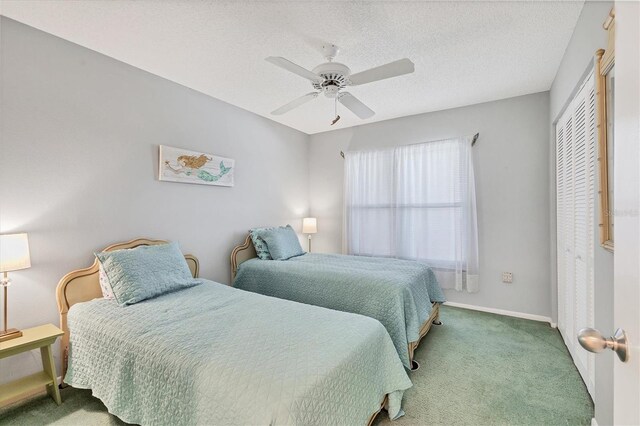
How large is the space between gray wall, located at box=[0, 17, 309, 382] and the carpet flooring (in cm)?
55

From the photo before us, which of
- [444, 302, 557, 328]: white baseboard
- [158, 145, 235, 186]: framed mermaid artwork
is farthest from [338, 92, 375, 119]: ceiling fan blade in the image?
[444, 302, 557, 328]: white baseboard

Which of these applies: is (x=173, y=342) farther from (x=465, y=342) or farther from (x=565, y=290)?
(x=565, y=290)

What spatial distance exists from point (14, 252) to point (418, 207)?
3968mm

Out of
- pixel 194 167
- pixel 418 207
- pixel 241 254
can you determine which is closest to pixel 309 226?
pixel 241 254

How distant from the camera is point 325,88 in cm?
230

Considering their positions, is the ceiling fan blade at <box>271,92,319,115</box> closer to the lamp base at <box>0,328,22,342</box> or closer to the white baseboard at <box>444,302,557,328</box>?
the lamp base at <box>0,328,22,342</box>

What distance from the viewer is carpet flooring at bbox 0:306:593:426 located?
Result: 5.91 ft

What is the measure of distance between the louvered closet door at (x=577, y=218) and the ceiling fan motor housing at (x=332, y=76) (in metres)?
1.58

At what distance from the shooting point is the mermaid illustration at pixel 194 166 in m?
2.98

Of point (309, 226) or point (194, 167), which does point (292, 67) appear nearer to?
point (194, 167)

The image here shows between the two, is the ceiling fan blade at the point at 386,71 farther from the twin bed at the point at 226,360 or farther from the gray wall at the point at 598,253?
the twin bed at the point at 226,360

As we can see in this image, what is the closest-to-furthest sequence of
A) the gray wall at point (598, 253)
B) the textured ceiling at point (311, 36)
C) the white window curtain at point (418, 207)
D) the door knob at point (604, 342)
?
the door knob at point (604, 342) < the gray wall at point (598, 253) < the textured ceiling at point (311, 36) < the white window curtain at point (418, 207)

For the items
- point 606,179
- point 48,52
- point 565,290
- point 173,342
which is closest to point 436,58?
point 606,179

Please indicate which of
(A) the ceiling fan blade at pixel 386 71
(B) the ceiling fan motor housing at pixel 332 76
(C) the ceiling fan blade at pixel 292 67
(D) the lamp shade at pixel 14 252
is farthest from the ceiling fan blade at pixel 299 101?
(D) the lamp shade at pixel 14 252
